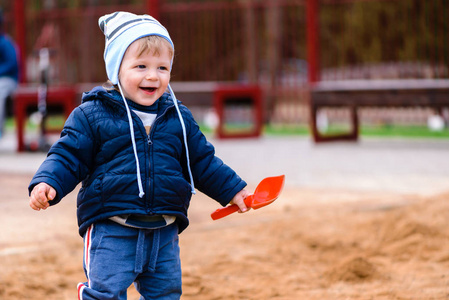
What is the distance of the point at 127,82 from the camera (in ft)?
9.12

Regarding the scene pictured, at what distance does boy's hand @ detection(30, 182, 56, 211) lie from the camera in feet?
8.40

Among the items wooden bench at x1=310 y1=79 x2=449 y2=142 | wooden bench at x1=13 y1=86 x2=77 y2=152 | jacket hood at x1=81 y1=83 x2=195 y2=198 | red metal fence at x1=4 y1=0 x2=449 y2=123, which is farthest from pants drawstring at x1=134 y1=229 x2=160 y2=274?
red metal fence at x1=4 y1=0 x2=449 y2=123

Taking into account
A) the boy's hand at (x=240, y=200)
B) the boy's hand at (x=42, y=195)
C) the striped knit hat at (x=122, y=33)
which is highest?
the striped knit hat at (x=122, y=33)

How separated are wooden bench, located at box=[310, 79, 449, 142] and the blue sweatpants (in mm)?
7225

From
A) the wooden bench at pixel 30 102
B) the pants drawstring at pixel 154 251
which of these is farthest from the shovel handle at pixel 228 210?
the wooden bench at pixel 30 102

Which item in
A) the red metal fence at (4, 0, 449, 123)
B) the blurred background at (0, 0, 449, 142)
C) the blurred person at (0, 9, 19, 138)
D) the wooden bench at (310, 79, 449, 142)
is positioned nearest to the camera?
the wooden bench at (310, 79, 449, 142)

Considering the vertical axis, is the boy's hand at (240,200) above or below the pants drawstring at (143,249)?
above

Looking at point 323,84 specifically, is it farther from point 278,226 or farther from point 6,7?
point 6,7

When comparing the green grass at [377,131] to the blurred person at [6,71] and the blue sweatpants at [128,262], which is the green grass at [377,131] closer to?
the blurred person at [6,71]

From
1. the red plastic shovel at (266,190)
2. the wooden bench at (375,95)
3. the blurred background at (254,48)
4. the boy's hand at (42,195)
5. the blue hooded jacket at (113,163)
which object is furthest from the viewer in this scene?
the blurred background at (254,48)

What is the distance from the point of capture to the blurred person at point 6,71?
1021 cm

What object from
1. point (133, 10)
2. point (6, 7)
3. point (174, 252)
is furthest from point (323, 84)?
point (6, 7)

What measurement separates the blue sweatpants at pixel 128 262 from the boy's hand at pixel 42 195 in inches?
10.0

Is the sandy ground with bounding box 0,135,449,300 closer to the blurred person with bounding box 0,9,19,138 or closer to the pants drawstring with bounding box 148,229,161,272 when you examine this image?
the pants drawstring with bounding box 148,229,161,272
